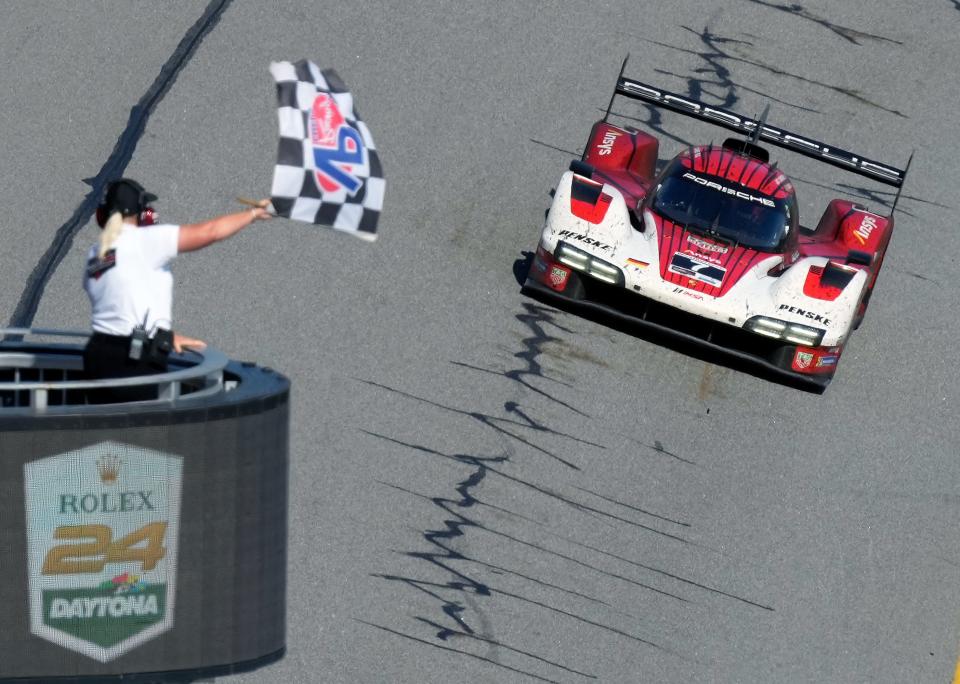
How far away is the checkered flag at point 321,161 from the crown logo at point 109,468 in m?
1.18

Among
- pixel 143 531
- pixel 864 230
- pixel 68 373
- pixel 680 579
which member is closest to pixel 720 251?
pixel 864 230

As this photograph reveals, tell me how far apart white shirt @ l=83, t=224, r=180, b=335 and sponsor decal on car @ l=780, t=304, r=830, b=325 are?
5.41 metres

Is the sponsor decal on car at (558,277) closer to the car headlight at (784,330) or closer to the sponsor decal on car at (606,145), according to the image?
the car headlight at (784,330)

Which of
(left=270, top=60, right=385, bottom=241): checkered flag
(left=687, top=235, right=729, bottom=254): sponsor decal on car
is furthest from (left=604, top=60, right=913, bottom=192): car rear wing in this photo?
(left=270, top=60, right=385, bottom=241): checkered flag

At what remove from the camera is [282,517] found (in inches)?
269

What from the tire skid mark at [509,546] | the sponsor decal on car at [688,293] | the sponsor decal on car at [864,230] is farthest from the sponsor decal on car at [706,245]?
the tire skid mark at [509,546]

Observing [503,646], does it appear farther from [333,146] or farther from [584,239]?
[333,146]

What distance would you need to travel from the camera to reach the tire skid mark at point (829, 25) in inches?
606

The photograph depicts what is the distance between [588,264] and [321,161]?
15.0ft

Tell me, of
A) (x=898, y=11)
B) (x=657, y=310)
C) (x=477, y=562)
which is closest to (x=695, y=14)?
(x=898, y=11)

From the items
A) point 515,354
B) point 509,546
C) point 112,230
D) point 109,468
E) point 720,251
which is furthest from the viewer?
point 720,251

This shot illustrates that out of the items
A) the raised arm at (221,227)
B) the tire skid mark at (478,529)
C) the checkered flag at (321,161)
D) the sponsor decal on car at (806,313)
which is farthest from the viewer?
the sponsor decal on car at (806,313)

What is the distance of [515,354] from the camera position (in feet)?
35.6

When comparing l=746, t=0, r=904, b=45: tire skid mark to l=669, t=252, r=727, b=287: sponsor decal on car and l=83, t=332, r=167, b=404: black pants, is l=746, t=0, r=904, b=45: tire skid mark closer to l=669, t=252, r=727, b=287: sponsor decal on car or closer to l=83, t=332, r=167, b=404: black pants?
l=669, t=252, r=727, b=287: sponsor decal on car
